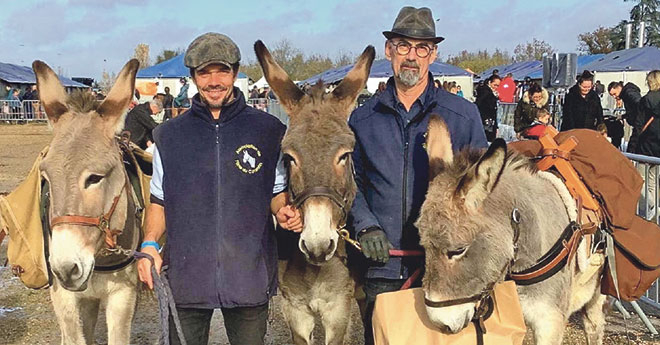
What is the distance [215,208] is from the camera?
3068 millimetres

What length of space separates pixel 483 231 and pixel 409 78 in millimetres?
963

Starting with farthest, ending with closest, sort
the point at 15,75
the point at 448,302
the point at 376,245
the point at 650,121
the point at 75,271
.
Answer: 1. the point at 15,75
2. the point at 650,121
3. the point at 376,245
4. the point at 75,271
5. the point at 448,302

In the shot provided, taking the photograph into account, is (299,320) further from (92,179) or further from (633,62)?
(633,62)

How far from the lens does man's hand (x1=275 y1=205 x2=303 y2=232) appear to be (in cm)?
317

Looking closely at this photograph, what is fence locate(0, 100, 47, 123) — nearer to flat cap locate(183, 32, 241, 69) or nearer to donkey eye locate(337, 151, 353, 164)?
flat cap locate(183, 32, 241, 69)

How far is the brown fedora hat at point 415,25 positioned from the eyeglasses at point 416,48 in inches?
1.9

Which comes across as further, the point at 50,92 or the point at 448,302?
the point at 50,92

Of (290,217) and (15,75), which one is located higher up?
(15,75)

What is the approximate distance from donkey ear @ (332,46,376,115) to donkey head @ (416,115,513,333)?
0.82 metres

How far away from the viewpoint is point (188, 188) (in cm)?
308

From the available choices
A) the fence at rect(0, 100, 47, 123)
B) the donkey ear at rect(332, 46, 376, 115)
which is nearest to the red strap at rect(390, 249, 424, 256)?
the donkey ear at rect(332, 46, 376, 115)

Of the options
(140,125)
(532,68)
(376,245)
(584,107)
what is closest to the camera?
(376,245)

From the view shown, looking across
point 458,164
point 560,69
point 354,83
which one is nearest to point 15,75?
point 560,69

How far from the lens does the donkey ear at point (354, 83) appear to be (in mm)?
3598
